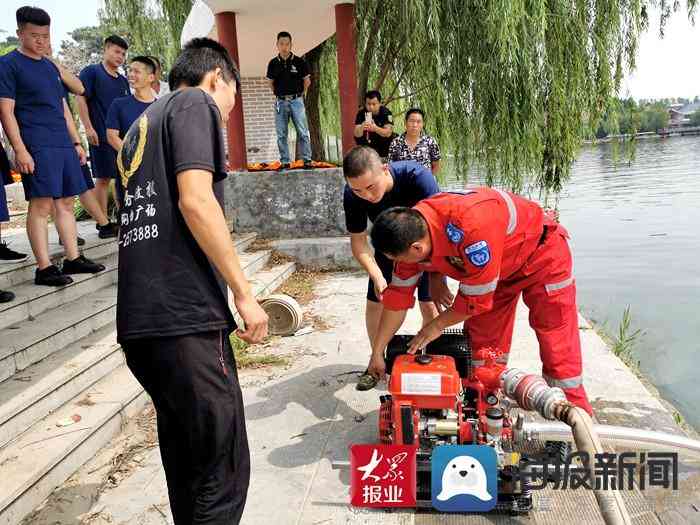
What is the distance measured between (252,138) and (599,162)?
2628 cm

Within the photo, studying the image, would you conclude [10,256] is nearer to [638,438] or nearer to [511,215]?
[511,215]

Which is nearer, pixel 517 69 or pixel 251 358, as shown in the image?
pixel 251 358

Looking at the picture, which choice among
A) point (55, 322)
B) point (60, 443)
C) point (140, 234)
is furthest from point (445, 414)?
point (55, 322)

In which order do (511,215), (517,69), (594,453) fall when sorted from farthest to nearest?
(517,69), (511,215), (594,453)

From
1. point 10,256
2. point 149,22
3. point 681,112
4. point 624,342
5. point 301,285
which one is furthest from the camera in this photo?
point 681,112

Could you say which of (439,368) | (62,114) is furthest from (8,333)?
(439,368)

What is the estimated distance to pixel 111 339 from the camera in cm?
384

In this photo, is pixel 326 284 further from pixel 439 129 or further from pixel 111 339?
pixel 111 339

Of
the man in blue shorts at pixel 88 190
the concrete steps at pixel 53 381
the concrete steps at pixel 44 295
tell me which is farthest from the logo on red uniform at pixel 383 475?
the man in blue shorts at pixel 88 190

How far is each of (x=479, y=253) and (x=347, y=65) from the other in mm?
5674

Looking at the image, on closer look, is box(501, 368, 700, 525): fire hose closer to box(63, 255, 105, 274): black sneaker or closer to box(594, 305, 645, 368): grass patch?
box(594, 305, 645, 368): grass patch

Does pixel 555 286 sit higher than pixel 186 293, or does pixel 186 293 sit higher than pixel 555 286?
pixel 186 293

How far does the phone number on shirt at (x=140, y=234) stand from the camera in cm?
171

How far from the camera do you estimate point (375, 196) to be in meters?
3.00
